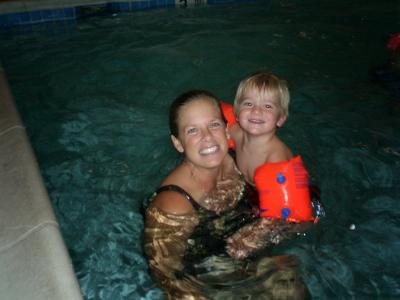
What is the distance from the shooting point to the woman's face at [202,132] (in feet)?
8.04

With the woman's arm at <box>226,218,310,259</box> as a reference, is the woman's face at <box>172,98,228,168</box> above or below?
above

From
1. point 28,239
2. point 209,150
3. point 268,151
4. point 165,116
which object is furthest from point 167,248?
point 165,116

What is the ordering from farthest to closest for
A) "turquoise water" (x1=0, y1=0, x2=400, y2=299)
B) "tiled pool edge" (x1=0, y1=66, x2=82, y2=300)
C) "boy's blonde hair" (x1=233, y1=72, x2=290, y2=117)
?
"boy's blonde hair" (x1=233, y1=72, x2=290, y2=117) → "turquoise water" (x1=0, y1=0, x2=400, y2=299) → "tiled pool edge" (x1=0, y1=66, x2=82, y2=300)

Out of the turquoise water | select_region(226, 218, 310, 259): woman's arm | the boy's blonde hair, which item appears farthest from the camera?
the boy's blonde hair

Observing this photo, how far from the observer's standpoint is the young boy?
2699mm

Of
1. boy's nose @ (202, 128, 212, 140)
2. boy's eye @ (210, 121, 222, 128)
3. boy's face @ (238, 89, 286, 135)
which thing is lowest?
boy's face @ (238, 89, 286, 135)

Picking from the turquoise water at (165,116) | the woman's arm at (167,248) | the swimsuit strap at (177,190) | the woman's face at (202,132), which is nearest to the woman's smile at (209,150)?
the woman's face at (202,132)

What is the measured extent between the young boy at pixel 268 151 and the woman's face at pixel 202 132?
0.48 m

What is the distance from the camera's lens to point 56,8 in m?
8.25

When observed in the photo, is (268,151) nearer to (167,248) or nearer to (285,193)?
(285,193)

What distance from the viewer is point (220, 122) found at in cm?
251

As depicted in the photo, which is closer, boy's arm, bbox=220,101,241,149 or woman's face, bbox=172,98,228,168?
woman's face, bbox=172,98,228,168

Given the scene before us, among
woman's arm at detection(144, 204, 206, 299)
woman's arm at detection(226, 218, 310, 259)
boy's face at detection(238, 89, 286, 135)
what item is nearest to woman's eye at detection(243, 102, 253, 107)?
boy's face at detection(238, 89, 286, 135)

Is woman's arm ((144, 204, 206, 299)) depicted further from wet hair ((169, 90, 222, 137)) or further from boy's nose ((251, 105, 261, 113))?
boy's nose ((251, 105, 261, 113))
